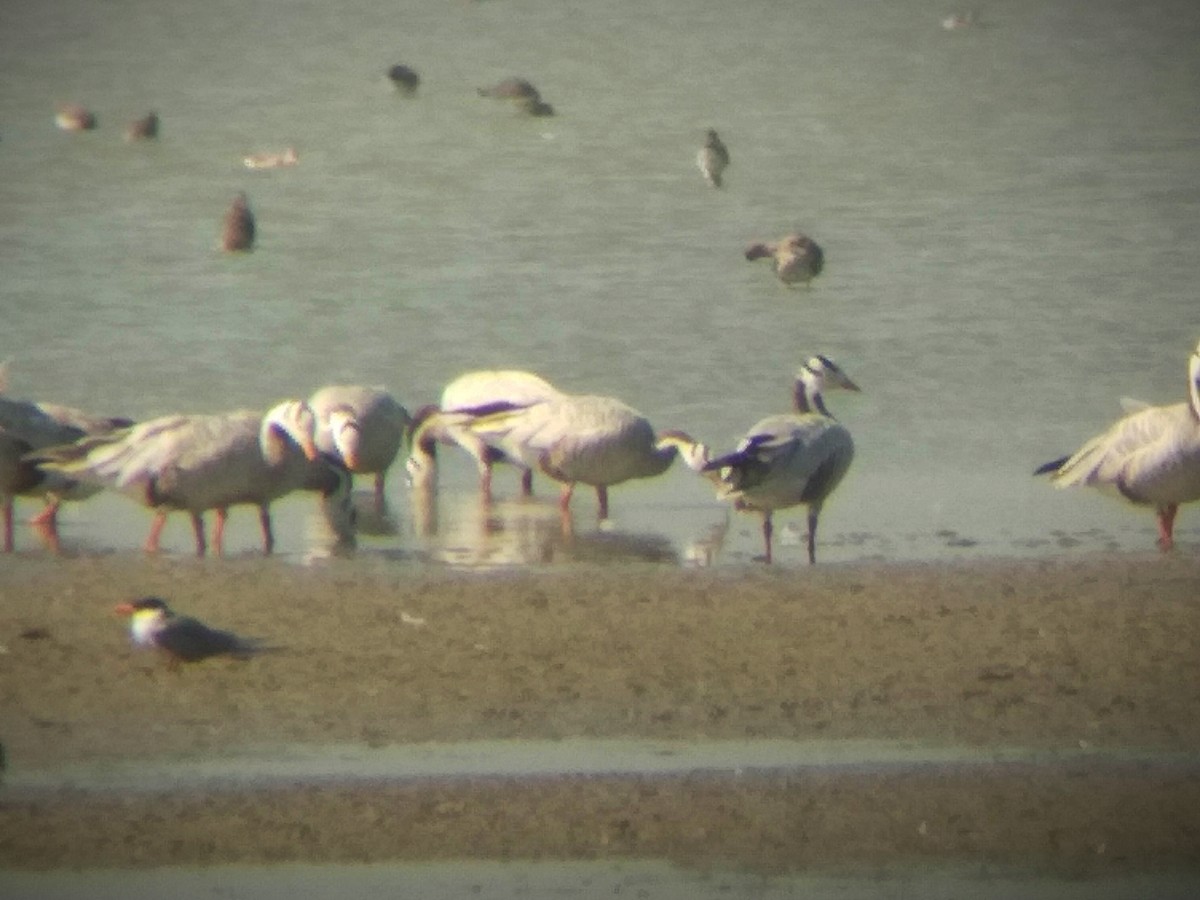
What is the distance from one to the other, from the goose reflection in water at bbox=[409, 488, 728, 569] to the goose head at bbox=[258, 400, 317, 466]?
657 millimetres

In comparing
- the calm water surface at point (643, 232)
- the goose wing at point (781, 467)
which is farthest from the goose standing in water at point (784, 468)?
the calm water surface at point (643, 232)

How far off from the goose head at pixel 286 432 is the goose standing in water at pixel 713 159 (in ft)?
46.4

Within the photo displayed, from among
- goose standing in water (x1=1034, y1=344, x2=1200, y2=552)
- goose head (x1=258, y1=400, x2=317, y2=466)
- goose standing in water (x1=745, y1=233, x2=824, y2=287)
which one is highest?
goose standing in water (x1=745, y1=233, x2=824, y2=287)

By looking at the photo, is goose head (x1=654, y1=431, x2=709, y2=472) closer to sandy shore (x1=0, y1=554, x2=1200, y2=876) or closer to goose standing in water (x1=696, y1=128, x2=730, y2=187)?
sandy shore (x1=0, y1=554, x2=1200, y2=876)

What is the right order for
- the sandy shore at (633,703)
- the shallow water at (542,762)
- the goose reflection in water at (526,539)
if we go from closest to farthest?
the sandy shore at (633,703)
the shallow water at (542,762)
the goose reflection in water at (526,539)

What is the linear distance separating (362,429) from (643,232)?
1121cm

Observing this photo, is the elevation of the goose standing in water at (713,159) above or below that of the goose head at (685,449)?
above

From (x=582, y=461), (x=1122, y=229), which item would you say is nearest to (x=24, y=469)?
(x=582, y=461)

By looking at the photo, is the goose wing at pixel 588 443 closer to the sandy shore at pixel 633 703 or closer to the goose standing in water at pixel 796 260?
the sandy shore at pixel 633 703

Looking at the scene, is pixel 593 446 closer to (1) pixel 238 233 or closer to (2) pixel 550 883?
(2) pixel 550 883

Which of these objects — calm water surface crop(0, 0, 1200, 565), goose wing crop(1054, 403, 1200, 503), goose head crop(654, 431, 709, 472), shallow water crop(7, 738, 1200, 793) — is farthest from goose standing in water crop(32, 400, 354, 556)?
shallow water crop(7, 738, 1200, 793)

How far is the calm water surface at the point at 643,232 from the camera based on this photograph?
1436 centimetres

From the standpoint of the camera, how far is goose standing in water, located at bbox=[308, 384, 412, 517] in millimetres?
13562

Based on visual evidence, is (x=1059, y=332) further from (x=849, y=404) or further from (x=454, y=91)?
(x=454, y=91)
